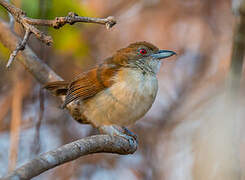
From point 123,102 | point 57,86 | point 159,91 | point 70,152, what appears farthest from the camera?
point 159,91

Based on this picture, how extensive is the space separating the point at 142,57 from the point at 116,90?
0.67 metres

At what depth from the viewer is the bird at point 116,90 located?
A: 3.72m

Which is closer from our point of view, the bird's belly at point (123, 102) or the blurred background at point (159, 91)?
the bird's belly at point (123, 102)

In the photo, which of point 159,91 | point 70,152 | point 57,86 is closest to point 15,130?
point 57,86

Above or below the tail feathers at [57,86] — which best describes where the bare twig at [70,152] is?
below

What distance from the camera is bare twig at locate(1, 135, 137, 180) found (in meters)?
1.97

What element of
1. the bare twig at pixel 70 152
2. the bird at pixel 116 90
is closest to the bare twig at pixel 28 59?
the bird at pixel 116 90

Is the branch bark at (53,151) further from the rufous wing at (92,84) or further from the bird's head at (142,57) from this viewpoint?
the bird's head at (142,57)


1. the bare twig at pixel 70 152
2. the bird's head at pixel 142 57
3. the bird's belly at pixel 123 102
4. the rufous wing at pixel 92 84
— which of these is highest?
the bird's head at pixel 142 57

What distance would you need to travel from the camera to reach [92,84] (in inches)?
159

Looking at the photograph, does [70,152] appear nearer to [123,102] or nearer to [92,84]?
[123,102]

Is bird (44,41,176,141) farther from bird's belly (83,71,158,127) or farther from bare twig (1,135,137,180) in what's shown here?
bare twig (1,135,137,180)

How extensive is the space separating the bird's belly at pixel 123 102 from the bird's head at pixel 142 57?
245 mm

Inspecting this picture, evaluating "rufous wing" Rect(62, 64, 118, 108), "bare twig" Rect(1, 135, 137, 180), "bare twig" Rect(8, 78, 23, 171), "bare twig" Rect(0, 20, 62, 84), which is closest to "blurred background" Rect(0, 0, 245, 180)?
"bare twig" Rect(8, 78, 23, 171)
